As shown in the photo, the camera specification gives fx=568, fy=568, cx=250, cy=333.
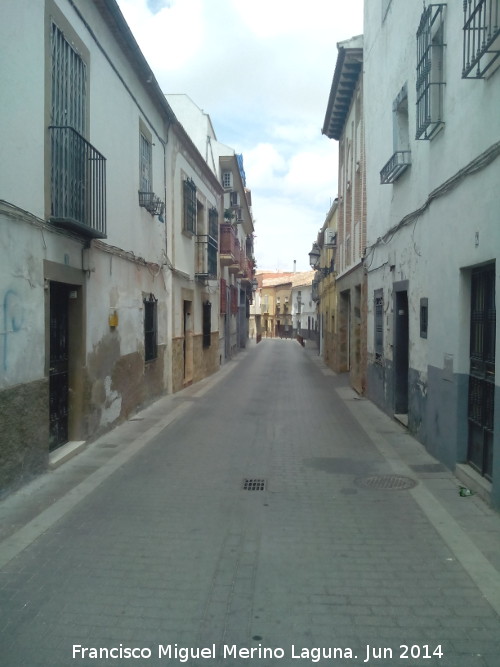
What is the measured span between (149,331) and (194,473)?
5.39m

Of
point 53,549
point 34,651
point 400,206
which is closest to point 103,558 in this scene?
point 53,549

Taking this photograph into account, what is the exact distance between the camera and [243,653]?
3076 millimetres

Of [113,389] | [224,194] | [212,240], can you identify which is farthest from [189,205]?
[224,194]

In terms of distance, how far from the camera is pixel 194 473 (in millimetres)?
6652

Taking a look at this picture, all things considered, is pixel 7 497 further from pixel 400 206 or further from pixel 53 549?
pixel 400 206

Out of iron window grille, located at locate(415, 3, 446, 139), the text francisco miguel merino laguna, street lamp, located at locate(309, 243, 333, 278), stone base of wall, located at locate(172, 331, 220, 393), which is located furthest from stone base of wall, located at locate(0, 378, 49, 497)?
street lamp, located at locate(309, 243, 333, 278)

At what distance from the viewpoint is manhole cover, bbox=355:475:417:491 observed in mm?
6112

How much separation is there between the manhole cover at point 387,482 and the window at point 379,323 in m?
4.97

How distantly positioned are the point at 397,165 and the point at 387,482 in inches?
194

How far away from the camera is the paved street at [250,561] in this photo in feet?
10.4

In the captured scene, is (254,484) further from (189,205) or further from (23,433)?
(189,205)

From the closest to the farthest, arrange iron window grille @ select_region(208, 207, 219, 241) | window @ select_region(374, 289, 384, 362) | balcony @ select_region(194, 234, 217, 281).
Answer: window @ select_region(374, 289, 384, 362)
balcony @ select_region(194, 234, 217, 281)
iron window grille @ select_region(208, 207, 219, 241)

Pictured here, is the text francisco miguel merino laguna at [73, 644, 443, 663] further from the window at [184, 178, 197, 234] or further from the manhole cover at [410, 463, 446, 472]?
the window at [184, 178, 197, 234]

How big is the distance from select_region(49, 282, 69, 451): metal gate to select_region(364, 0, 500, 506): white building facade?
478 centimetres
